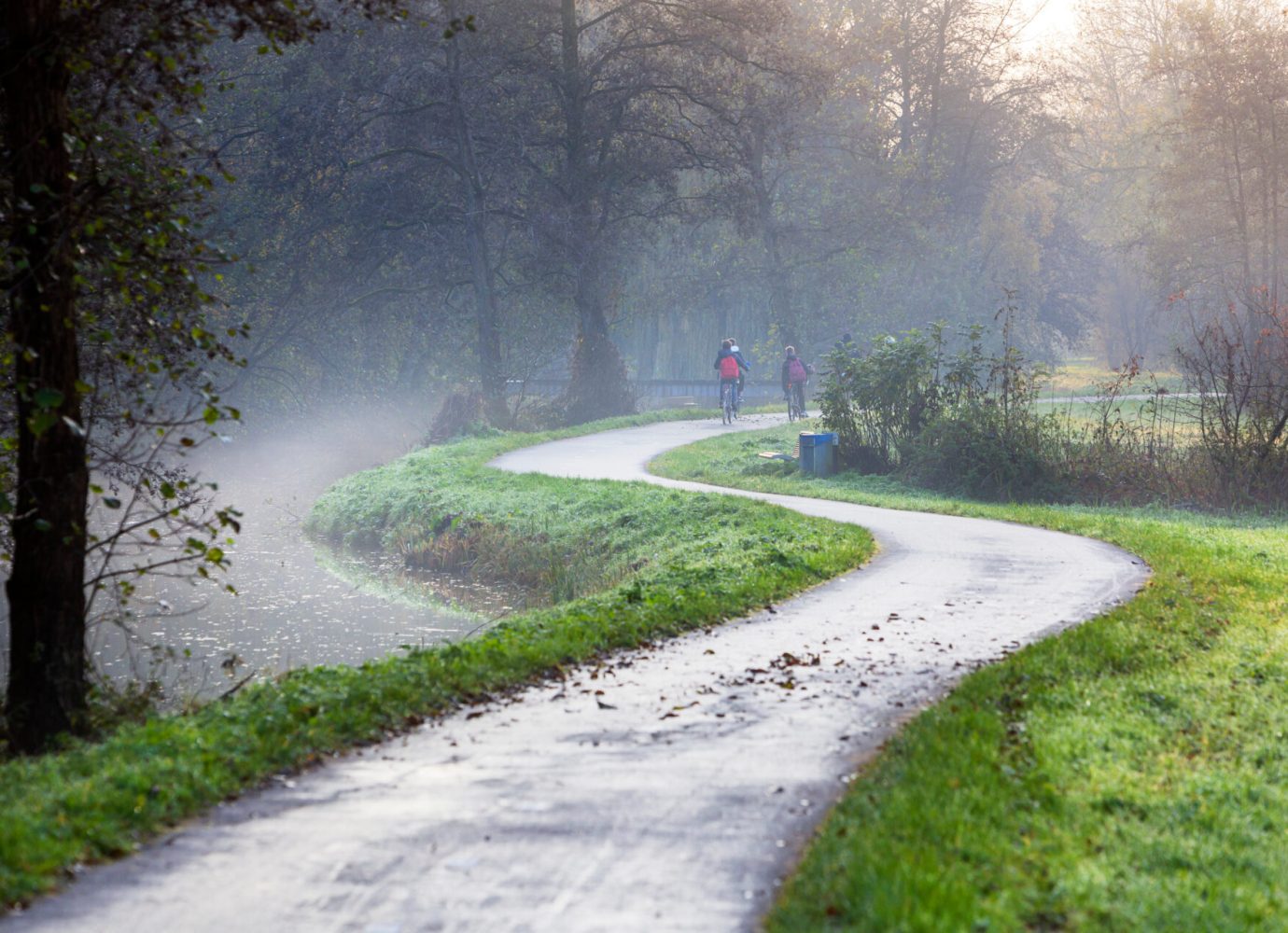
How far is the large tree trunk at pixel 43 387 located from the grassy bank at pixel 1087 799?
4.52m

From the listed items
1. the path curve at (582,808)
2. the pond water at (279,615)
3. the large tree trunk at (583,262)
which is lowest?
the pond water at (279,615)

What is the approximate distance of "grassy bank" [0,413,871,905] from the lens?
18.8 feet

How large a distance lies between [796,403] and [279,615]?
22.8 meters

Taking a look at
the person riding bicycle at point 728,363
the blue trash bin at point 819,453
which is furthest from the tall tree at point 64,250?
the person riding bicycle at point 728,363

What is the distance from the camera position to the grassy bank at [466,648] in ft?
18.8

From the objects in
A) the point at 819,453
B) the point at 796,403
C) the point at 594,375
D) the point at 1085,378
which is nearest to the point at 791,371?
the point at 796,403

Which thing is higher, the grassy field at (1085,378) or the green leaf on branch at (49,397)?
the green leaf on branch at (49,397)

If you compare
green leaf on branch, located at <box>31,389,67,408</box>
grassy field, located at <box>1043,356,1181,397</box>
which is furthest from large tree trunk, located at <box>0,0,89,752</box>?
grassy field, located at <box>1043,356,1181,397</box>

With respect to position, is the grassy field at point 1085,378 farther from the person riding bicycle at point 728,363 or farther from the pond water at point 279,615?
the pond water at point 279,615

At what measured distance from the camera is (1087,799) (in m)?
6.00

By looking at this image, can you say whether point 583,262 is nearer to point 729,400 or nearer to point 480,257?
point 480,257

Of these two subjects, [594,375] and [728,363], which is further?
[594,375]

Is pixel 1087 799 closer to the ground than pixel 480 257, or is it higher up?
closer to the ground

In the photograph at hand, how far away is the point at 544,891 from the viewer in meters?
4.89
